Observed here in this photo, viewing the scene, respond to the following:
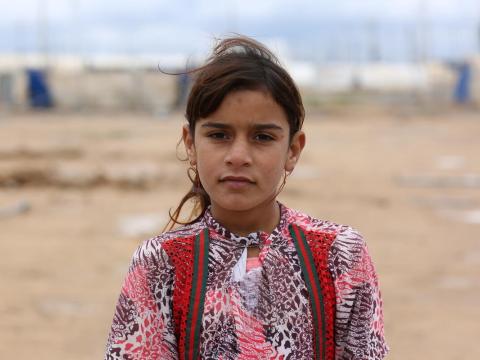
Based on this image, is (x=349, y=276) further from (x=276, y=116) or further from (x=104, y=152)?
(x=104, y=152)

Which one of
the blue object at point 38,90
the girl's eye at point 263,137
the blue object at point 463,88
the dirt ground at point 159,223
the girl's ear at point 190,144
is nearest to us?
the girl's eye at point 263,137

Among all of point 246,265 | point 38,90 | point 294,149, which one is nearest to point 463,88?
point 38,90

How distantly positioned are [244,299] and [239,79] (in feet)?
1.47

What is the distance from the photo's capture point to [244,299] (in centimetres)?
172

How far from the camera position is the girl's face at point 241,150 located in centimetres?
179

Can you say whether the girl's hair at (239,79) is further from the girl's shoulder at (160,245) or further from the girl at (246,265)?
the girl's shoulder at (160,245)

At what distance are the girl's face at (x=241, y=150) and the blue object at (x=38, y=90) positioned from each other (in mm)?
33820

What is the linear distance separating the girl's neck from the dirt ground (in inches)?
124

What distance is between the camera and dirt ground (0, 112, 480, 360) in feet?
17.6

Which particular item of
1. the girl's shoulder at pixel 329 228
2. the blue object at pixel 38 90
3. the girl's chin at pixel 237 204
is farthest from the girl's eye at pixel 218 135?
the blue object at pixel 38 90

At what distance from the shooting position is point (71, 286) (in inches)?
251

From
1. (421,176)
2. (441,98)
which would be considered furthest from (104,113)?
(421,176)

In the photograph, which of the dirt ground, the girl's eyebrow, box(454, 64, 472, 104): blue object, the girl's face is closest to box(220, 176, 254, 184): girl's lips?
the girl's face

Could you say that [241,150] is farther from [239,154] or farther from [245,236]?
[245,236]
